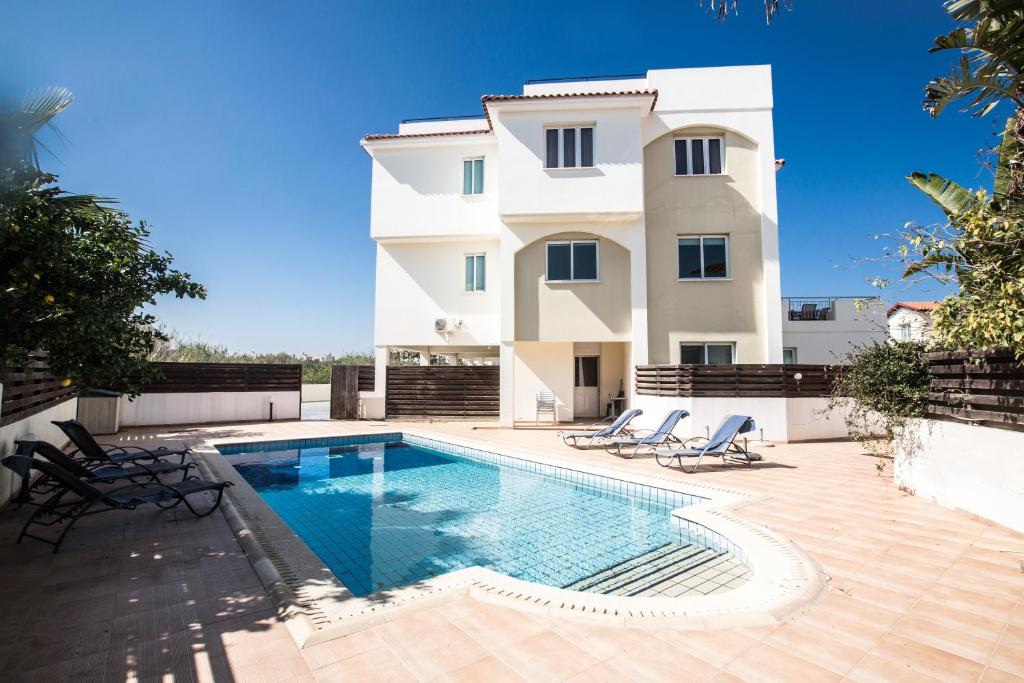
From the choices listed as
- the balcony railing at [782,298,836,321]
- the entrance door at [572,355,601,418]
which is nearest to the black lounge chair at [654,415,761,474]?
the entrance door at [572,355,601,418]

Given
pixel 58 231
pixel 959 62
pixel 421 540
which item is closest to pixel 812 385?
pixel 959 62

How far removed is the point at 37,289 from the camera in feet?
17.1

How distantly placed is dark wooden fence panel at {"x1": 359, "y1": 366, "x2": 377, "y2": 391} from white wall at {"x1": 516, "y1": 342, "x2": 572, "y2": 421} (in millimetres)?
5818

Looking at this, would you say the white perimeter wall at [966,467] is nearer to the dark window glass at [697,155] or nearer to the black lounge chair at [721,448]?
the black lounge chair at [721,448]

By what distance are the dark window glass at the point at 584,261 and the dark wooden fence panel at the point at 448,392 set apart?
4.82 m

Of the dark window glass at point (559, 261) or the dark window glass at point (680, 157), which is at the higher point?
the dark window glass at point (680, 157)

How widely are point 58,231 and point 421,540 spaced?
17.8 ft

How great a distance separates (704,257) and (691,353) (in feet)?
10.5

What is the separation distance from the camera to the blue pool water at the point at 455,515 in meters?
5.75

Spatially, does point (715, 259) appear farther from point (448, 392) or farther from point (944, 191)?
point (448, 392)

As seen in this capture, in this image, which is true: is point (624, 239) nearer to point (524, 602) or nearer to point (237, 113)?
point (237, 113)

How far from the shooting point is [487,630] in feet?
11.5

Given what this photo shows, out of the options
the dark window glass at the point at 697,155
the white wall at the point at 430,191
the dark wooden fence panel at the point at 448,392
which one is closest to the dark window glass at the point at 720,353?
the dark window glass at the point at 697,155

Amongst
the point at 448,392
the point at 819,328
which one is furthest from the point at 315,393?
the point at 819,328
